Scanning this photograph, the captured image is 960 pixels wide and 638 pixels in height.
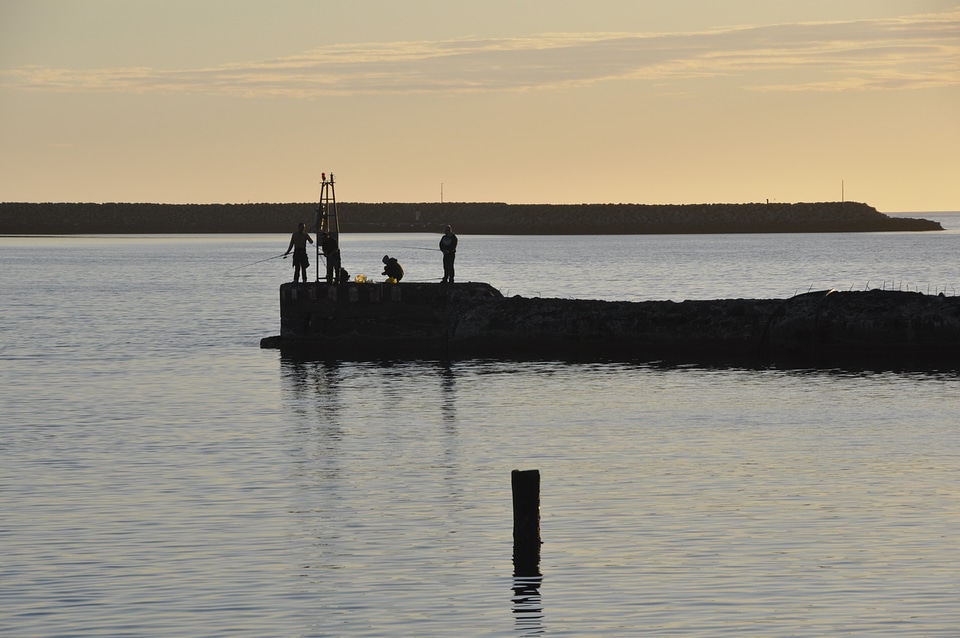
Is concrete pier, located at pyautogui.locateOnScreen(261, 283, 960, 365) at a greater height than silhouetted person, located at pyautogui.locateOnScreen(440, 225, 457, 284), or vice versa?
silhouetted person, located at pyautogui.locateOnScreen(440, 225, 457, 284)

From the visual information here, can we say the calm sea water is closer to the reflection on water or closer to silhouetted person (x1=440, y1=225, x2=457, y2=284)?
the reflection on water

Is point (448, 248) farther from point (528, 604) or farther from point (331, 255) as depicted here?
point (528, 604)

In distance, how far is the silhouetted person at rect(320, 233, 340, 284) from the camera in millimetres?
37938

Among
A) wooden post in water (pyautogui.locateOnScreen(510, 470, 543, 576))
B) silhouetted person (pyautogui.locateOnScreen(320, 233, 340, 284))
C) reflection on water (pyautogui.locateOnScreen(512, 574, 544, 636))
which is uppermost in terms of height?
silhouetted person (pyautogui.locateOnScreen(320, 233, 340, 284))

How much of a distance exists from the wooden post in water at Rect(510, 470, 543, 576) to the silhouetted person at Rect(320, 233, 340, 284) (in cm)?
2240

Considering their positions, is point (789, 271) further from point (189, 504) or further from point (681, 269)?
point (189, 504)

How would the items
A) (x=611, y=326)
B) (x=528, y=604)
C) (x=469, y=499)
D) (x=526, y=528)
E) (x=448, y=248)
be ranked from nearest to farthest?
(x=528, y=604), (x=526, y=528), (x=469, y=499), (x=448, y=248), (x=611, y=326)

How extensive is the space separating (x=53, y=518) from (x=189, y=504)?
1.69 meters

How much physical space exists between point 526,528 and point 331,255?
23637 millimetres

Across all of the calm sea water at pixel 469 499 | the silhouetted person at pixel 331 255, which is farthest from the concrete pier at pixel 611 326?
the calm sea water at pixel 469 499

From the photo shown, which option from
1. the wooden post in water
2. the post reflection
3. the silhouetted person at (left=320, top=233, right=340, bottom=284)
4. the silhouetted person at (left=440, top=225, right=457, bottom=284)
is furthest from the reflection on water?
the silhouetted person at (left=320, top=233, right=340, bottom=284)

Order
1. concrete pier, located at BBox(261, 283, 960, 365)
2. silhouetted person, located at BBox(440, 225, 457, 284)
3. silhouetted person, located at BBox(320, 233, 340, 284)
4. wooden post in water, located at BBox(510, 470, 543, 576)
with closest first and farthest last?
1. wooden post in water, located at BBox(510, 470, 543, 576)
2. concrete pier, located at BBox(261, 283, 960, 365)
3. silhouetted person, located at BBox(440, 225, 457, 284)
4. silhouetted person, located at BBox(320, 233, 340, 284)

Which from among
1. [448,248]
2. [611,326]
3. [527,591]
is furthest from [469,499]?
[611,326]

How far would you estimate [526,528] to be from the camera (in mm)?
15570
